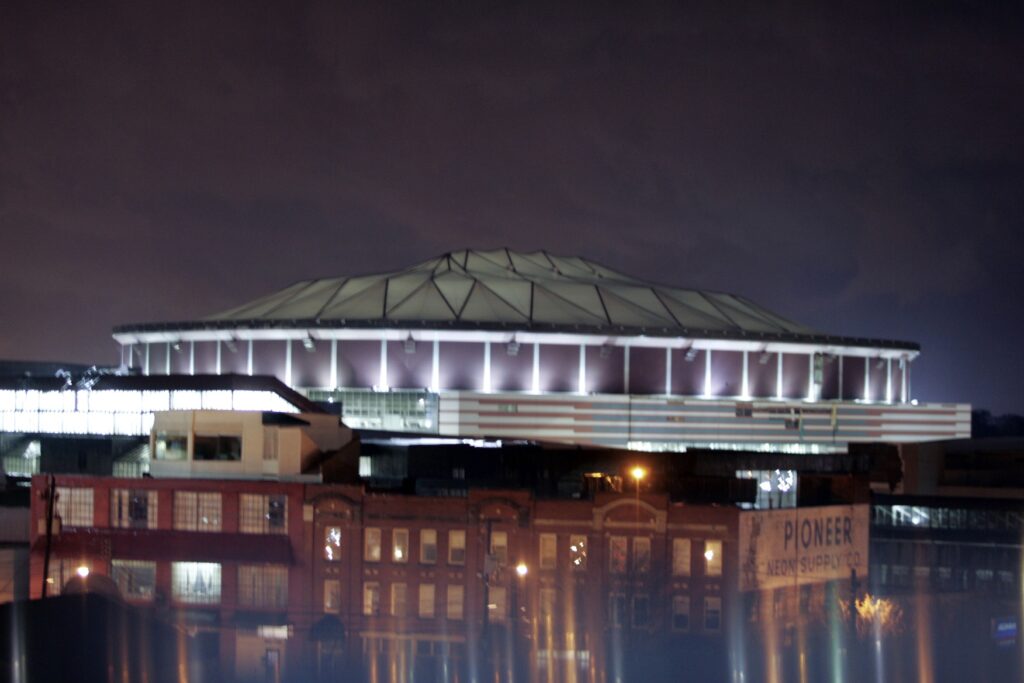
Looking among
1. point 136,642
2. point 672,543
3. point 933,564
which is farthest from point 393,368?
point 136,642

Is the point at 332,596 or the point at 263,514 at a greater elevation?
the point at 263,514

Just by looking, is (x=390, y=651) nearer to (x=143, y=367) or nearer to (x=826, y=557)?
(x=826, y=557)

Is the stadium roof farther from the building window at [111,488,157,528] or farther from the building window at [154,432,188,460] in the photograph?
the building window at [111,488,157,528]

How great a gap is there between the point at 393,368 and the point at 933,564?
3483 cm

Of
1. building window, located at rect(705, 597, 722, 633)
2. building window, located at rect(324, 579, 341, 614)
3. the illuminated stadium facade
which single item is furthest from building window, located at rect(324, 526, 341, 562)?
the illuminated stadium facade

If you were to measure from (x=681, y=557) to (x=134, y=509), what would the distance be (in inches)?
772

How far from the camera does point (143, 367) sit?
10225 centimetres

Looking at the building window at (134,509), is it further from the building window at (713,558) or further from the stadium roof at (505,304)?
the stadium roof at (505,304)

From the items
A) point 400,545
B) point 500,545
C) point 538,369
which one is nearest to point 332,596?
point 400,545

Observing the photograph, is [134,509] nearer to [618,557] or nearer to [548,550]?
[548,550]

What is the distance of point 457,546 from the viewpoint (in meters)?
52.2

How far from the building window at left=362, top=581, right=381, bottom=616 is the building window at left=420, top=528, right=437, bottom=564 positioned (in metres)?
1.85

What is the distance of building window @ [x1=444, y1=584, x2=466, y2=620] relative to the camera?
168ft

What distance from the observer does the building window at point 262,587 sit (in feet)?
173
